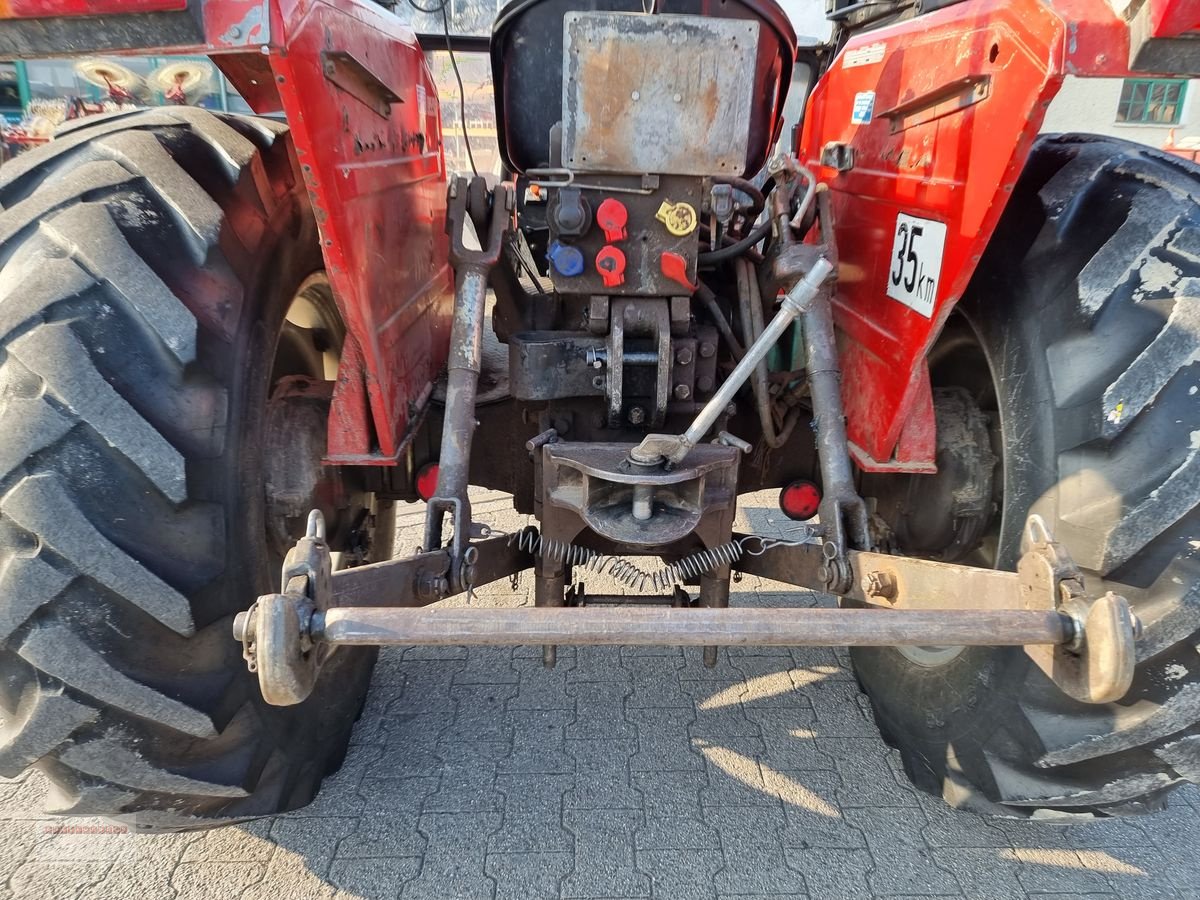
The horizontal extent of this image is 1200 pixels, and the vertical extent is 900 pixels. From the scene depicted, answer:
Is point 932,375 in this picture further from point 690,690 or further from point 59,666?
point 59,666

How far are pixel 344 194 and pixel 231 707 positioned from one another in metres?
1.06

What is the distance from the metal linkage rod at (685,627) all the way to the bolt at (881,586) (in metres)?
0.35

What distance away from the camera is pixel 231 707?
5.00 ft

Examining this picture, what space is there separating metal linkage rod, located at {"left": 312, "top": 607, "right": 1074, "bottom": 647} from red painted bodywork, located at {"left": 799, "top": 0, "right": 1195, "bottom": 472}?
0.70m

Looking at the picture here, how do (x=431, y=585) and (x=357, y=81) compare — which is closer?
(x=431, y=585)

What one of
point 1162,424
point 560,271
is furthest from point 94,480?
point 1162,424

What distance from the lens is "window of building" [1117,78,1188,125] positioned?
13.4 metres

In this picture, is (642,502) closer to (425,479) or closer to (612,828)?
(425,479)

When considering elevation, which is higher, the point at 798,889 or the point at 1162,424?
the point at 1162,424

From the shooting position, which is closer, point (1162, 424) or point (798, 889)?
point (1162, 424)

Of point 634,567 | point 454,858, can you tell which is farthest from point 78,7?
point 454,858

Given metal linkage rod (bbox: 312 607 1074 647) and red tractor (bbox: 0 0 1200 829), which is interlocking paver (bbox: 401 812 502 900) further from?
metal linkage rod (bbox: 312 607 1074 647)

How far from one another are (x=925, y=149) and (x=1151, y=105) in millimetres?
15590

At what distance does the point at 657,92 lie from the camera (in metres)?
1.71
